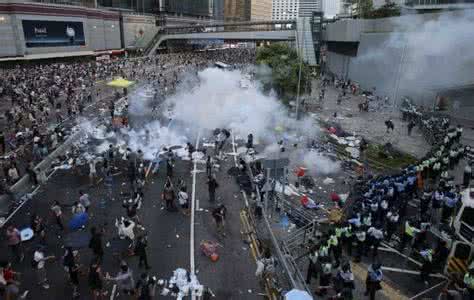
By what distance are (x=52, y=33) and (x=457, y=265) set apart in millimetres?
49276

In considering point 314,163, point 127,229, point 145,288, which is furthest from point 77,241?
point 314,163

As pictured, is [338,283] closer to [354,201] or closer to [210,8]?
[354,201]

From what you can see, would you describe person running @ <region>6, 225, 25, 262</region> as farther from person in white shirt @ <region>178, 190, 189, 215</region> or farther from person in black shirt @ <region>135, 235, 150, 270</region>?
person in white shirt @ <region>178, 190, 189, 215</region>

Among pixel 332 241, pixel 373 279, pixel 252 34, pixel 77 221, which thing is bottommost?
pixel 77 221

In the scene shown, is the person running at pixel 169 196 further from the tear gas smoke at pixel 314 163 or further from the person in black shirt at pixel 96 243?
the tear gas smoke at pixel 314 163

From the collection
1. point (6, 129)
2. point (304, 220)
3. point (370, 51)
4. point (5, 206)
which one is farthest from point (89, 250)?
point (370, 51)

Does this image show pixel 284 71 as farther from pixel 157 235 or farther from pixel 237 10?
pixel 237 10

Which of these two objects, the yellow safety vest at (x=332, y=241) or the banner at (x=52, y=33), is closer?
the yellow safety vest at (x=332, y=241)

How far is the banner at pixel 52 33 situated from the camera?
42.5 m

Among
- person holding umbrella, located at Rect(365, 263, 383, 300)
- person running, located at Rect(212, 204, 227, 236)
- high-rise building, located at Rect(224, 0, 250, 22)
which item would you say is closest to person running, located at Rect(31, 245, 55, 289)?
person running, located at Rect(212, 204, 227, 236)

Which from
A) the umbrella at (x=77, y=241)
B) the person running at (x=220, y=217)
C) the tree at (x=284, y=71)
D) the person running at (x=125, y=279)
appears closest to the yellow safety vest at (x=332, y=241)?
the person running at (x=220, y=217)

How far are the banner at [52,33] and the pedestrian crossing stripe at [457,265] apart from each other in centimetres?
4536

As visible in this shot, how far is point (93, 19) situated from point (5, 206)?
48.5 meters

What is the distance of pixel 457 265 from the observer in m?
9.98
